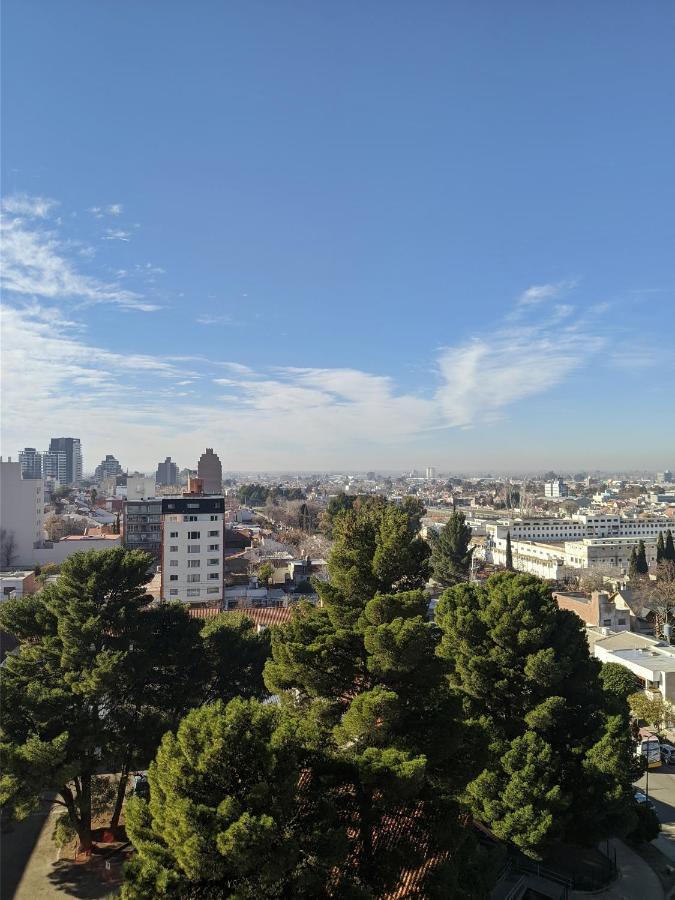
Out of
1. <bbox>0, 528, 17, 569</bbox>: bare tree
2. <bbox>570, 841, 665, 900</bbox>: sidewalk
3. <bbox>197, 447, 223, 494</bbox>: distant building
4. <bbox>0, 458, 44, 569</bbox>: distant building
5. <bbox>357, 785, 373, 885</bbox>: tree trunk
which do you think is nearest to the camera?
<bbox>357, 785, 373, 885</bbox>: tree trunk

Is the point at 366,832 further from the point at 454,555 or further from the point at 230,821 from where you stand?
the point at 454,555

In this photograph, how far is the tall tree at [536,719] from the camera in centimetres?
863

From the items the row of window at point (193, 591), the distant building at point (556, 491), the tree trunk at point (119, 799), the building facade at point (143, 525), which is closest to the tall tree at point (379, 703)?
the tree trunk at point (119, 799)

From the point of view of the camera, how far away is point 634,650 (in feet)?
60.2

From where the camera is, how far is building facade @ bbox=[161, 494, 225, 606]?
972 inches

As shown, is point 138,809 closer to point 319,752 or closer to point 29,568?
point 319,752

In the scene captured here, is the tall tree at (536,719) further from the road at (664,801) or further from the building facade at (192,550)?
the building facade at (192,550)

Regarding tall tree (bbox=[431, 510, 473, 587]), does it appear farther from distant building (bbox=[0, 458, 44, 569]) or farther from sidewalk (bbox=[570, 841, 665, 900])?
distant building (bbox=[0, 458, 44, 569])

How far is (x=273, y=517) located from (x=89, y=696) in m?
51.5

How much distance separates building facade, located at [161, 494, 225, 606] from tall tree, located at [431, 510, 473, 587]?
37.2ft

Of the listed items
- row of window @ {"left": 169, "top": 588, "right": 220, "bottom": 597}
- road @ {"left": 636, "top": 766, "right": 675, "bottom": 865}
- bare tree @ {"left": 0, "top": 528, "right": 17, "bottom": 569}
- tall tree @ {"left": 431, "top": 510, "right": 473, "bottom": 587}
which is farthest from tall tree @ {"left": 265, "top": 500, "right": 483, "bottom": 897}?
bare tree @ {"left": 0, "top": 528, "right": 17, "bottom": 569}

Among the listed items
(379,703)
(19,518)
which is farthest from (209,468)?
(379,703)

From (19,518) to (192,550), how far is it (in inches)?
675

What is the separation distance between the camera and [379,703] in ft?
21.7
